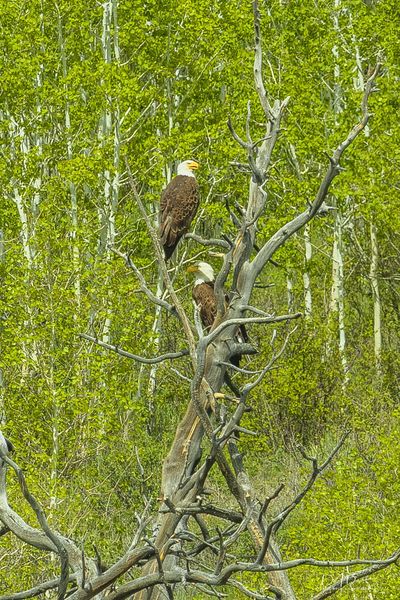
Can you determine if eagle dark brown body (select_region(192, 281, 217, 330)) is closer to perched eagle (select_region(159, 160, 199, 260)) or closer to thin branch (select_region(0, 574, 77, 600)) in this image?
perched eagle (select_region(159, 160, 199, 260))

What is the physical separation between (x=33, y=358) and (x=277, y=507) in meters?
4.10

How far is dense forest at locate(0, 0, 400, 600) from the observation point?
68.3 feet

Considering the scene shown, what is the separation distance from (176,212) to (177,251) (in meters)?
11.0

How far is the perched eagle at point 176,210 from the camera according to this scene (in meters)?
15.5

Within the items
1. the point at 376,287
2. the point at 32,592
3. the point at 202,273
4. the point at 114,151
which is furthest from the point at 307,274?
the point at 32,592

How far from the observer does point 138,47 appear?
88.3 ft

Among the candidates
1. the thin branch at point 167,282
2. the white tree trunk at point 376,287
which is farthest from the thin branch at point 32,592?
the white tree trunk at point 376,287

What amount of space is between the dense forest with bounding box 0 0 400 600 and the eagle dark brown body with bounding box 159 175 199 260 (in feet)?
11.8

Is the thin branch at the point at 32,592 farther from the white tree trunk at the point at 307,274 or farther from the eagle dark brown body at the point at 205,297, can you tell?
the white tree trunk at the point at 307,274

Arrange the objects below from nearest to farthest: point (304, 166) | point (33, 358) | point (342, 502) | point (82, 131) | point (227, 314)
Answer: point (227, 314), point (342, 502), point (33, 358), point (82, 131), point (304, 166)

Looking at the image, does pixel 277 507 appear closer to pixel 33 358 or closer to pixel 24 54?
pixel 33 358

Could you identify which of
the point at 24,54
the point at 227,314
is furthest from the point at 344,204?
the point at 227,314

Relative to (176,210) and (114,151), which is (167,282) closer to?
(176,210)

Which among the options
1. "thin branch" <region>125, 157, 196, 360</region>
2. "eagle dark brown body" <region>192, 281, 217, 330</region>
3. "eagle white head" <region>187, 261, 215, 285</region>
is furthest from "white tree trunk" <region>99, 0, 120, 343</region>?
"thin branch" <region>125, 157, 196, 360</region>
